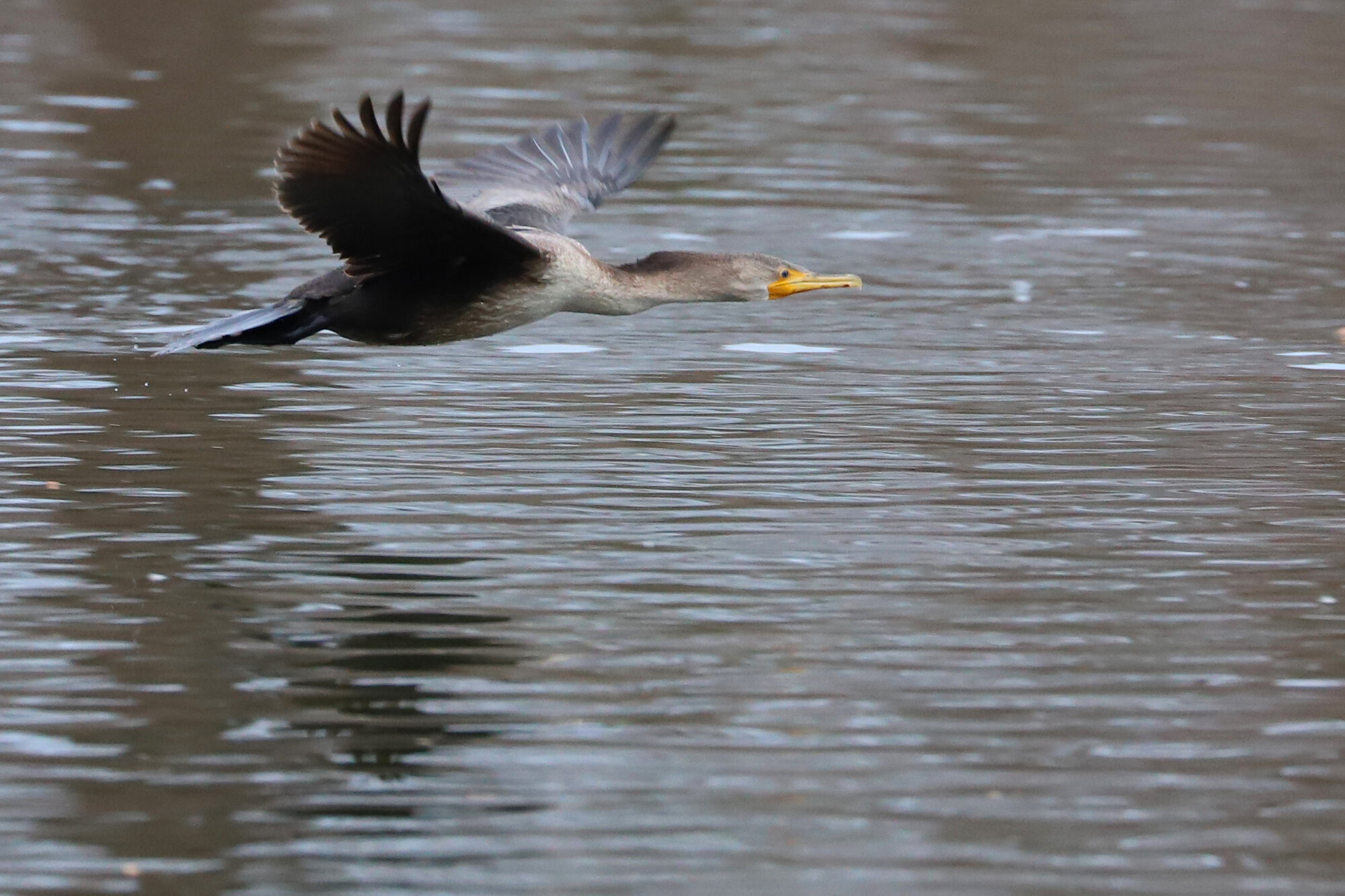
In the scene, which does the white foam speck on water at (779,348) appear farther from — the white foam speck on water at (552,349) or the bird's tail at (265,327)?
the bird's tail at (265,327)

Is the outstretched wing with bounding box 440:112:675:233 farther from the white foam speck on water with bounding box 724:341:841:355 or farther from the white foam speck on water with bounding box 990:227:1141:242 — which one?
the white foam speck on water with bounding box 990:227:1141:242

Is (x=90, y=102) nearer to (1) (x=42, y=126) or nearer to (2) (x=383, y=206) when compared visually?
(1) (x=42, y=126)

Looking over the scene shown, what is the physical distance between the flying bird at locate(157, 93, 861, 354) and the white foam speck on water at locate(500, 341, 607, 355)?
0.81m

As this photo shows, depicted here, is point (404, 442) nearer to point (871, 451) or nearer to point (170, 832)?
point (871, 451)

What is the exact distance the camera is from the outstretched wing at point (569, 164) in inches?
345

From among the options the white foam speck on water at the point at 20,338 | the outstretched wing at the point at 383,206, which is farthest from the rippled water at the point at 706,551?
the outstretched wing at the point at 383,206

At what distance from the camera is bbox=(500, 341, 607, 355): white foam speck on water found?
29.8 ft

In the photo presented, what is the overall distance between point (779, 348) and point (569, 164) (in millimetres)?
1217

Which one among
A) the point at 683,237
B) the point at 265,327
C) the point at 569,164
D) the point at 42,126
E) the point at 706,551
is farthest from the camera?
the point at 42,126

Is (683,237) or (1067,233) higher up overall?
(683,237)

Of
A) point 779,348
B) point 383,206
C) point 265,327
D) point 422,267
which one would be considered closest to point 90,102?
point 779,348

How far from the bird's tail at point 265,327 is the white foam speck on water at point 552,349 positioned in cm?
188

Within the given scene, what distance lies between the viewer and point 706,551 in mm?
6293

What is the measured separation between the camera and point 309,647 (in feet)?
17.9
